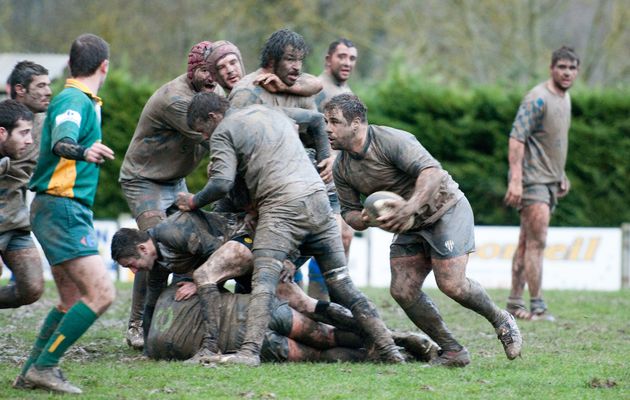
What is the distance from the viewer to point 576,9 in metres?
34.5

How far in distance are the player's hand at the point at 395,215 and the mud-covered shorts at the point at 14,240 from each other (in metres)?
2.76

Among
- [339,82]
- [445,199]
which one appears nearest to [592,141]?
[339,82]

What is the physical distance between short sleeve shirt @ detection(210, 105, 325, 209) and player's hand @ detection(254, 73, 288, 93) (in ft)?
2.18

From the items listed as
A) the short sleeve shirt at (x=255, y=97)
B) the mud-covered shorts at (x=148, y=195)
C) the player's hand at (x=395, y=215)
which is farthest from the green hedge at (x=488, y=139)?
the player's hand at (x=395, y=215)

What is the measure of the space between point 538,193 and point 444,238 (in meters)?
4.11

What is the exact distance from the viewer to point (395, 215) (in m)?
7.23

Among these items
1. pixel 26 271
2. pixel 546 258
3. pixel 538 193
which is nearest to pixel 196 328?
pixel 26 271

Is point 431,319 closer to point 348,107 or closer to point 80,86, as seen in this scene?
point 348,107

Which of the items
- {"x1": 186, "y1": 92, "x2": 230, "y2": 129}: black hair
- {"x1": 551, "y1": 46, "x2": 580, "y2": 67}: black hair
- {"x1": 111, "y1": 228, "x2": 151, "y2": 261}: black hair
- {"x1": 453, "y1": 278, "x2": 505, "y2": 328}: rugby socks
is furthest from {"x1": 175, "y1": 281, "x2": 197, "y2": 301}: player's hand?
{"x1": 551, "y1": 46, "x2": 580, "y2": 67}: black hair

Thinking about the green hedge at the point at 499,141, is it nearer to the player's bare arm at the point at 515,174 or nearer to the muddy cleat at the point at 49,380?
the player's bare arm at the point at 515,174

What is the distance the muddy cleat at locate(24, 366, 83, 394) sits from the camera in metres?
6.32

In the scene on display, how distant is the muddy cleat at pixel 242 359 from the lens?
7273 mm

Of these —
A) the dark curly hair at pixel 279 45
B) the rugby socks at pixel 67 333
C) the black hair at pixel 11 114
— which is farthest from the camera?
the dark curly hair at pixel 279 45

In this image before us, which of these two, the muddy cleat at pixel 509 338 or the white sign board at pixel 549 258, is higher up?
the muddy cleat at pixel 509 338
